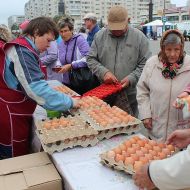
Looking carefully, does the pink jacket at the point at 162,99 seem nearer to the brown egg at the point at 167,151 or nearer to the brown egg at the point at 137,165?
the brown egg at the point at 167,151

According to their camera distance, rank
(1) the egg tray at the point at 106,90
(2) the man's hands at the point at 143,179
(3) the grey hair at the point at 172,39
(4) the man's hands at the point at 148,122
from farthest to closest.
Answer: (1) the egg tray at the point at 106,90 < (4) the man's hands at the point at 148,122 < (3) the grey hair at the point at 172,39 < (2) the man's hands at the point at 143,179

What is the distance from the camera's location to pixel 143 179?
1.68m

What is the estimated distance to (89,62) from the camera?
411cm

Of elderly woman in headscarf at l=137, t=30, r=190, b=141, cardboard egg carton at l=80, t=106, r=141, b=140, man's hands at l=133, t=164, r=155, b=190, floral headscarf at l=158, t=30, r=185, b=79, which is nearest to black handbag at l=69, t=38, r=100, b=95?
elderly woman in headscarf at l=137, t=30, r=190, b=141

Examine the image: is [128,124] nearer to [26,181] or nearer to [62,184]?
[62,184]

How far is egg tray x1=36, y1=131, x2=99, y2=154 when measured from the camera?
2.27 m

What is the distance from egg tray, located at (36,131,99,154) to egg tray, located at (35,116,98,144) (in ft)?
0.14

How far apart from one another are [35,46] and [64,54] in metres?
2.25

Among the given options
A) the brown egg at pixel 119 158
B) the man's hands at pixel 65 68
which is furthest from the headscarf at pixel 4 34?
the brown egg at pixel 119 158

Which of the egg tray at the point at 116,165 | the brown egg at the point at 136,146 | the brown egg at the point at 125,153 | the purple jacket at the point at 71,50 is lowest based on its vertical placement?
the egg tray at the point at 116,165

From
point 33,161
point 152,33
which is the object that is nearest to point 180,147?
point 33,161

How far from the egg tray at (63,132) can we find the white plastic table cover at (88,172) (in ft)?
0.33

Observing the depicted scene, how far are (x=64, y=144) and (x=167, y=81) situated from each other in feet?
3.63

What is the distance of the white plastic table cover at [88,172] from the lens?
181 cm
